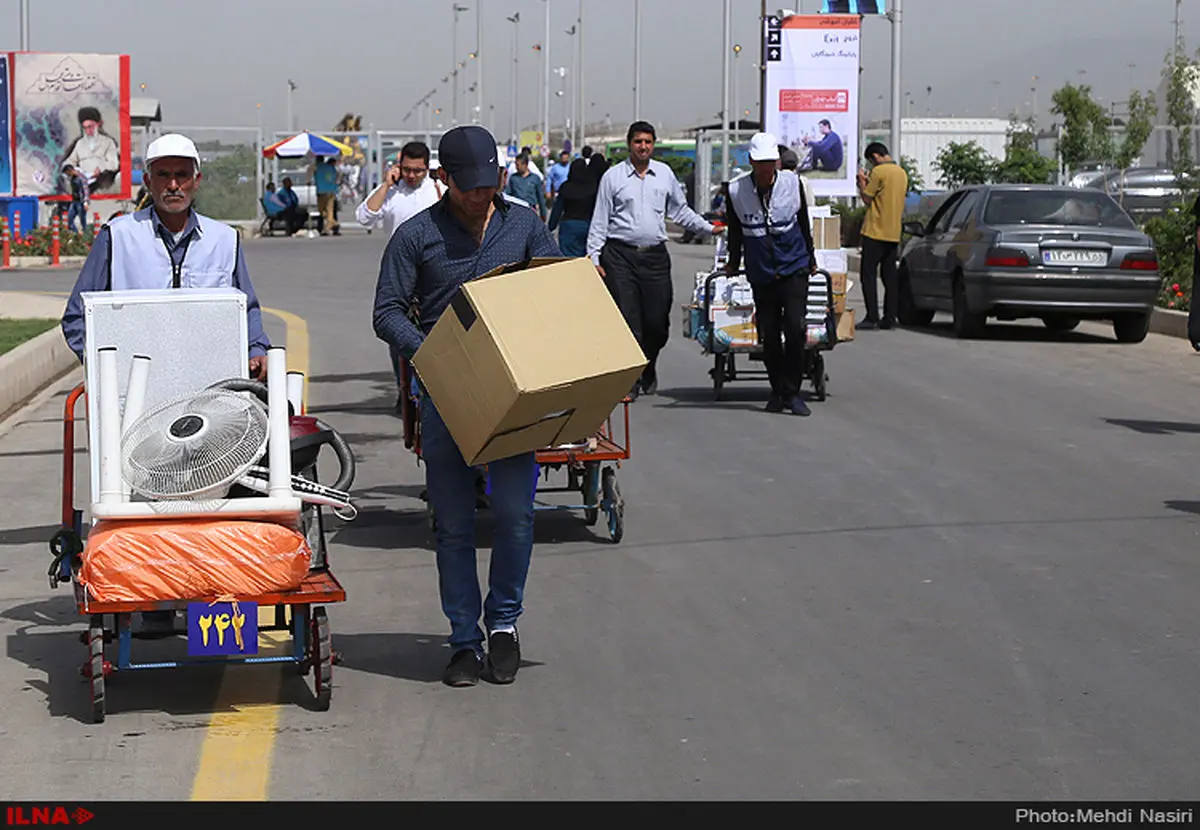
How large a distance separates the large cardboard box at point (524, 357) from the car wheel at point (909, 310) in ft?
53.3

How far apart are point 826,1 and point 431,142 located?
2456 centimetres

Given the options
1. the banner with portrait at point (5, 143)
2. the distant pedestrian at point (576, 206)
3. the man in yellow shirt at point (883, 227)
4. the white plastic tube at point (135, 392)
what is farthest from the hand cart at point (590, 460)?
the banner with portrait at point (5, 143)

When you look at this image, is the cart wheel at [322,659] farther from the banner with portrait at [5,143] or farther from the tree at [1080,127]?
the tree at [1080,127]

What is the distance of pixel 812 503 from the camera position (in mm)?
10258

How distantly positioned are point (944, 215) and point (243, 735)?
17.0m

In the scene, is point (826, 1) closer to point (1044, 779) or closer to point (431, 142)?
point (431, 142)

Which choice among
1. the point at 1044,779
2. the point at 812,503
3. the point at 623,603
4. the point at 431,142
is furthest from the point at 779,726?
the point at 431,142

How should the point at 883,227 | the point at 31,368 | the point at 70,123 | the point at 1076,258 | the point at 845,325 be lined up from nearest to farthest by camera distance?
the point at 845,325 → the point at 31,368 → the point at 1076,258 → the point at 883,227 → the point at 70,123

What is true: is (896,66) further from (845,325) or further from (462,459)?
(462,459)

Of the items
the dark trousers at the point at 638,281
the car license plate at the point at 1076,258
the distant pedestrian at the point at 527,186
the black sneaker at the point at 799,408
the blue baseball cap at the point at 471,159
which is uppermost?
the distant pedestrian at the point at 527,186

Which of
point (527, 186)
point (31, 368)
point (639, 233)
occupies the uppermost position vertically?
point (527, 186)

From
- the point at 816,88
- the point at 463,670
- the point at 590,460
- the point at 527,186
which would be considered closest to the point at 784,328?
the point at 590,460

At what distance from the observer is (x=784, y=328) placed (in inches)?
555

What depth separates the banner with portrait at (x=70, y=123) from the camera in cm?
3841
